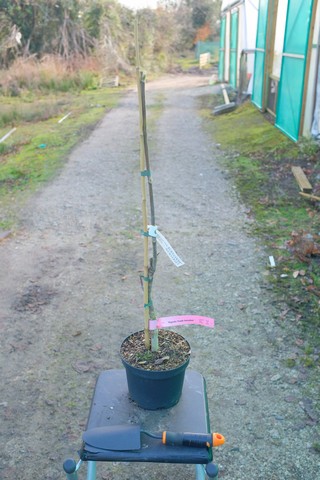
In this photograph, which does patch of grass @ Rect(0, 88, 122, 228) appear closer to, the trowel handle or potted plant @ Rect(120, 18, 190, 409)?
potted plant @ Rect(120, 18, 190, 409)

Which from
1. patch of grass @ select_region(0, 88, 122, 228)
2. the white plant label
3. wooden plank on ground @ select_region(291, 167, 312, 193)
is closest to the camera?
the white plant label

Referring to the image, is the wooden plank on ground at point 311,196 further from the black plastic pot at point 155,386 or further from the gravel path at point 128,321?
the black plastic pot at point 155,386

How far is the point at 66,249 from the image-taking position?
496 centimetres

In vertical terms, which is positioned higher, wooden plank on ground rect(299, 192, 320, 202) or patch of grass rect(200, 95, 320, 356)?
wooden plank on ground rect(299, 192, 320, 202)

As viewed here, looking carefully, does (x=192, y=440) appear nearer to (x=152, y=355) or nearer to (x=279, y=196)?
(x=152, y=355)

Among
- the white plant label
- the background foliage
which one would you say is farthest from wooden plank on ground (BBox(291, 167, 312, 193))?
the background foliage

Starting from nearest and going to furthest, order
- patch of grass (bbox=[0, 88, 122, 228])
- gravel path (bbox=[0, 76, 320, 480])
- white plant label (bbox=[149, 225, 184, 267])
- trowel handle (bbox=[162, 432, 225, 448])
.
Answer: trowel handle (bbox=[162, 432, 225, 448]) < white plant label (bbox=[149, 225, 184, 267]) < gravel path (bbox=[0, 76, 320, 480]) < patch of grass (bbox=[0, 88, 122, 228])

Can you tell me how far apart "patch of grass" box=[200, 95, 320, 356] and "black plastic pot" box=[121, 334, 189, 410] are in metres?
1.52

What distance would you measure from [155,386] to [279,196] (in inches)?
185

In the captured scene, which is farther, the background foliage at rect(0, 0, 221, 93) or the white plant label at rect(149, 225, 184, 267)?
the background foliage at rect(0, 0, 221, 93)

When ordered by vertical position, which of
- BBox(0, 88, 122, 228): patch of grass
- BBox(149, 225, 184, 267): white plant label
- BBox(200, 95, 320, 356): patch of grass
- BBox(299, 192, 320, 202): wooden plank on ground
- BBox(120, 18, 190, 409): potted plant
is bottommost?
BBox(0, 88, 122, 228): patch of grass

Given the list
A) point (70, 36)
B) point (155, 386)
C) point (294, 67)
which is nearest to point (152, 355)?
point (155, 386)

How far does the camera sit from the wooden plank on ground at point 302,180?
604 cm

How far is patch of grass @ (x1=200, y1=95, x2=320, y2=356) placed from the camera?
3.84 m
